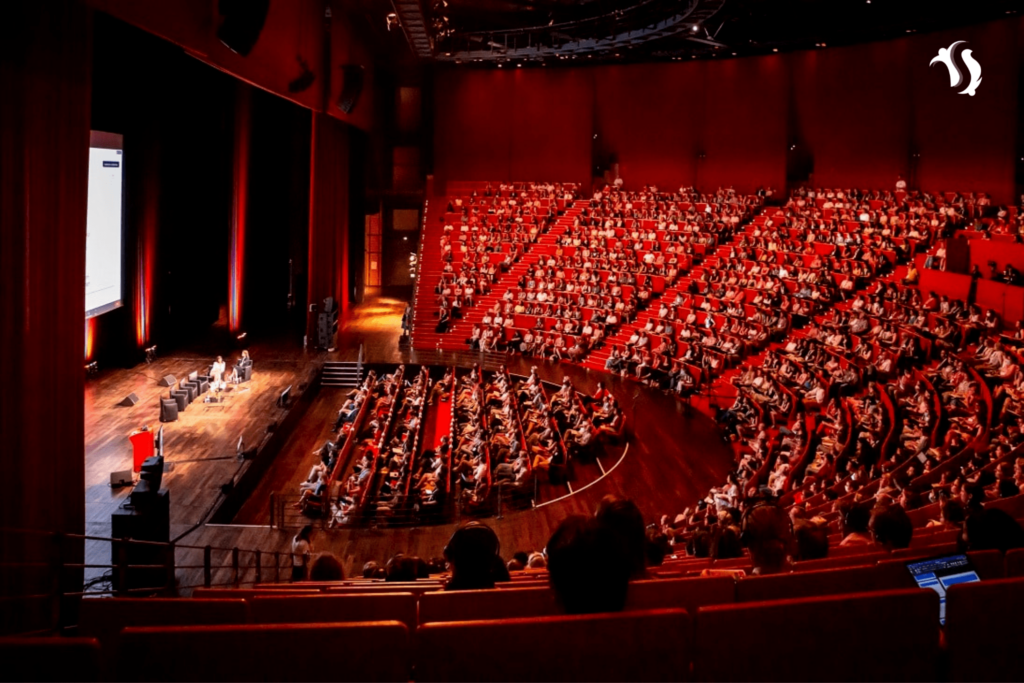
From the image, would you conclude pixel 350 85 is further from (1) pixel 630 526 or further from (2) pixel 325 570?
(1) pixel 630 526

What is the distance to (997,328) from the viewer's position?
10.6m

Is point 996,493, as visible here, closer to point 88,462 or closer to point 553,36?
point 88,462

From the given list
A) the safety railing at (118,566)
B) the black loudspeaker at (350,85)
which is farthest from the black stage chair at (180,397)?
the black loudspeaker at (350,85)

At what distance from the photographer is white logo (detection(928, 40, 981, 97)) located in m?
16.5

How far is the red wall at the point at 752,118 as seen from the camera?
16781 millimetres

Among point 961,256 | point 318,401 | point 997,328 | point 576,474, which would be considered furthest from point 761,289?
point 318,401

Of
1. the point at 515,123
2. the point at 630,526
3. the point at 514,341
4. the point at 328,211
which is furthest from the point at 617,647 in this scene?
the point at 515,123

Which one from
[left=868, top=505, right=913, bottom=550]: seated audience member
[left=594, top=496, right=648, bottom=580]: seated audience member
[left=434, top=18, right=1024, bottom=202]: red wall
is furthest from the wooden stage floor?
[left=434, top=18, right=1024, bottom=202]: red wall

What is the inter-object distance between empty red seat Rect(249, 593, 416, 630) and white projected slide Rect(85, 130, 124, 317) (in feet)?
35.0

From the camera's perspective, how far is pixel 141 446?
1006 centimetres

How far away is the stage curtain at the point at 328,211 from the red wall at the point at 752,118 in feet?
14.0

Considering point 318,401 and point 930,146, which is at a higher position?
point 930,146

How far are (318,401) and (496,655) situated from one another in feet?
45.3

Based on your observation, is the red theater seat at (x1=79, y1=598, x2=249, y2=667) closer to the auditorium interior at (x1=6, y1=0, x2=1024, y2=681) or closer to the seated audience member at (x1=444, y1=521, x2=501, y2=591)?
the auditorium interior at (x1=6, y1=0, x2=1024, y2=681)
